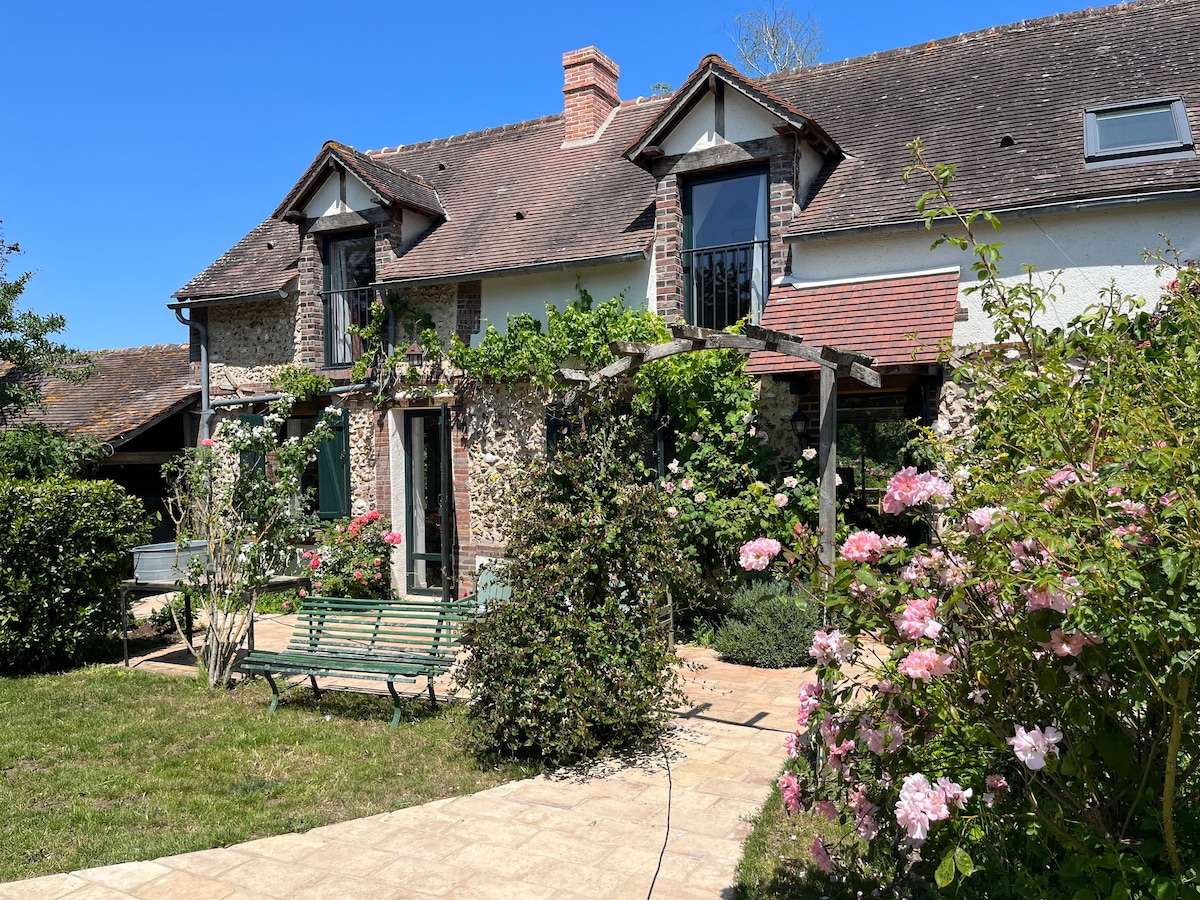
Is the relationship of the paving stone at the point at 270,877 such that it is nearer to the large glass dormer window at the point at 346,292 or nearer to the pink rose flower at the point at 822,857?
the pink rose flower at the point at 822,857

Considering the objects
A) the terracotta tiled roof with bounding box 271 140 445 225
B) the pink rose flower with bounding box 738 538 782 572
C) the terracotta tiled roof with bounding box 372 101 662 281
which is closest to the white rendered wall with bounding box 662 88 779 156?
the terracotta tiled roof with bounding box 372 101 662 281

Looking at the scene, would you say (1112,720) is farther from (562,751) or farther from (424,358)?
(424,358)

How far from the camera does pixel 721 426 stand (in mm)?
8969

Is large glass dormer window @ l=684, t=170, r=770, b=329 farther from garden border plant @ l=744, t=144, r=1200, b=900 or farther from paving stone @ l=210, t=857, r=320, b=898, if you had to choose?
paving stone @ l=210, t=857, r=320, b=898

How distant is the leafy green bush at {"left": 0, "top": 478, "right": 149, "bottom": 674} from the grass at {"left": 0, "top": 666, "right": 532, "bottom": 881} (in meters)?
0.77

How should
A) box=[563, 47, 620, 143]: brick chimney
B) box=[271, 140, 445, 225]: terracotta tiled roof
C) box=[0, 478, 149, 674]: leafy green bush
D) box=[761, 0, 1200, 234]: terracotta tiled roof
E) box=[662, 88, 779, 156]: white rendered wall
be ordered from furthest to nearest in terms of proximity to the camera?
box=[563, 47, 620, 143]: brick chimney, box=[271, 140, 445, 225]: terracotta tiled roof, box=[662, 88, 779, 156]: white rendered wall, box=[761, 0, 1200, 234]: terracotta tiled roof, box=[0, 478, 149, 674]: leafy green bush

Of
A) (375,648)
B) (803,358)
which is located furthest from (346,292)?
(803,358)

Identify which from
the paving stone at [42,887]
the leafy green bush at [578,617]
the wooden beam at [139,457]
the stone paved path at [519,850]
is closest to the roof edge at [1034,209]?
the leafy green bush at [578,617]

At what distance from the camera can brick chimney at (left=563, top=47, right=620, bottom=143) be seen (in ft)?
41.9

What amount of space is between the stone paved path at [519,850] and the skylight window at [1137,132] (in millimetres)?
6540

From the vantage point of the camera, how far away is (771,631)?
25.5 feet

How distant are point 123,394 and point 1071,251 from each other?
15.3 m

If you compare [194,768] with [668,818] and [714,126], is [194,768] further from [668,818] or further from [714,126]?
[714,126]

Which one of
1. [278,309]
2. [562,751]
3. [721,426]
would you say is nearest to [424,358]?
[278,309]
